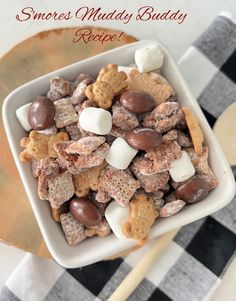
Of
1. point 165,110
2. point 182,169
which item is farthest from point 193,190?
point 165,110

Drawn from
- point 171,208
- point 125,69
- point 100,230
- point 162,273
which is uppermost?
point 125,69

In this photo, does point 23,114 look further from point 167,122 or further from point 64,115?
point 167,122

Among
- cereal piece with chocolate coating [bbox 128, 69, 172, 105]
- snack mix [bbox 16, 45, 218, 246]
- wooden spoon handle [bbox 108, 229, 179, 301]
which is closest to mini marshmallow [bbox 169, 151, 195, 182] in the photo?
snack mix [bbox 16, 45, 218, 246]

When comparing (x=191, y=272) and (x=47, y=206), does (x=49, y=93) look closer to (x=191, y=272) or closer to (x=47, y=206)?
(x=47, y=206)

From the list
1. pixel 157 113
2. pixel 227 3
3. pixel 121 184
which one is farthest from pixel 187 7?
pixel 121 184

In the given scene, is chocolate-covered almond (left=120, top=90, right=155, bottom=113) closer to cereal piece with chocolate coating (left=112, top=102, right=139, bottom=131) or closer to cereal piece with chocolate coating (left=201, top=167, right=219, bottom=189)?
cereal piece with chocolate coating (left=112, top=102, right=139, bottom=131)

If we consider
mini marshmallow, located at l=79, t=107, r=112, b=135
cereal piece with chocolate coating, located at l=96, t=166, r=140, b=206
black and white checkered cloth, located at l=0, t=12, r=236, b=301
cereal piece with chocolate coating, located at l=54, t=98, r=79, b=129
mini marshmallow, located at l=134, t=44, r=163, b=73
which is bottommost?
black and white checkered cloth, located at l=0, t=12, r=236, b=301
